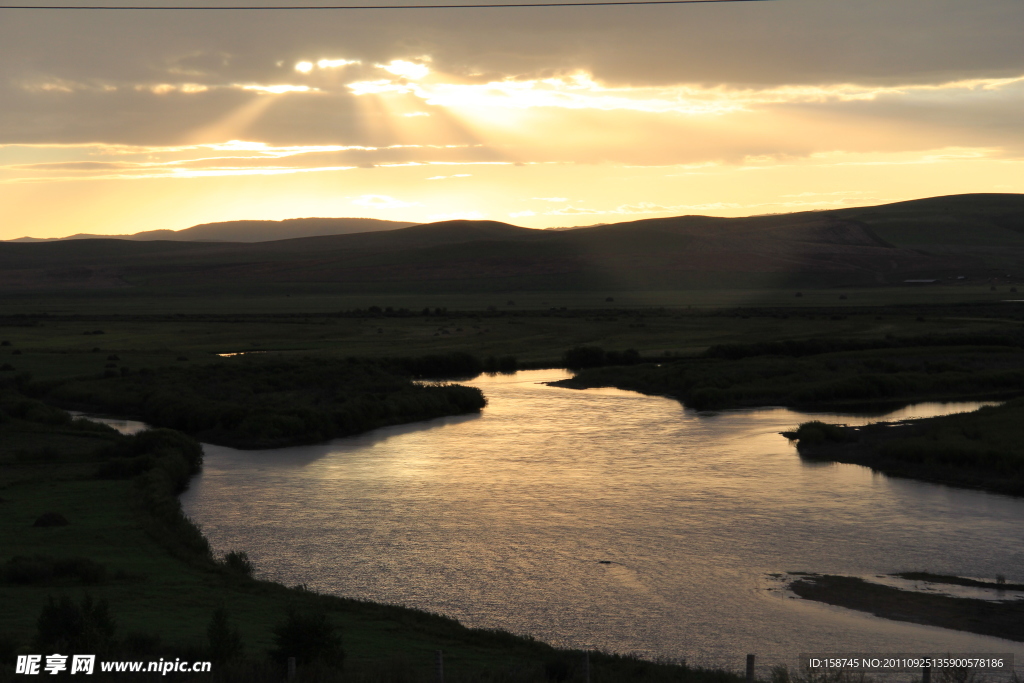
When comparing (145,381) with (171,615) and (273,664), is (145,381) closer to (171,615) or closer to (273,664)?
(171,615)

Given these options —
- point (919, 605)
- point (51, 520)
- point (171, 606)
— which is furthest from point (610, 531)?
point (51, 520)

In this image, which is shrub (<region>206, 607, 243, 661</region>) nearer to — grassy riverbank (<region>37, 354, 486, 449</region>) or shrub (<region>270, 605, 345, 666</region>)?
shrub (<region>270, 605, 345, 666</region>)

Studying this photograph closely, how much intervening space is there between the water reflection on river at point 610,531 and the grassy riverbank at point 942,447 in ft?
4.21

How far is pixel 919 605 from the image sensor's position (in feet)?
63.4

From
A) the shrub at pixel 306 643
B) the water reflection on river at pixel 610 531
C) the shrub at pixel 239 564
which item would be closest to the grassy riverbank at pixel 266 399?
the water reflection on river at pixel 610 531

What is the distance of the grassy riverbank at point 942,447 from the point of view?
3131 cm

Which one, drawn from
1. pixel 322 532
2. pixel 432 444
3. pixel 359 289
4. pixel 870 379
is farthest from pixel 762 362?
pixel 359 289

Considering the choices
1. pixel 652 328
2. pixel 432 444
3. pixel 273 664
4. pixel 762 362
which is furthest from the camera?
pixel 652 328

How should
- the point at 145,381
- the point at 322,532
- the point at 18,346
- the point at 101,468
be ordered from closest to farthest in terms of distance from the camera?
the point at 322,532 → the point at 101,468 → the point at 145,381 → the point at 18,346

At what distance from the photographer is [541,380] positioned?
61938mm

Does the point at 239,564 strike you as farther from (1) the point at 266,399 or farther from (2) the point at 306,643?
(1) the point at 266,399

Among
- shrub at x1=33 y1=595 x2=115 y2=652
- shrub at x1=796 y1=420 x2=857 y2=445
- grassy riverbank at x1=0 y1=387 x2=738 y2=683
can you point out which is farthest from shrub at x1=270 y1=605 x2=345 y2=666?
shrub at x1=796 y1=420 x2=857 y2=445

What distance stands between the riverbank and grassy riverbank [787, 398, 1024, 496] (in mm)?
11595

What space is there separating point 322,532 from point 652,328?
66809mm
